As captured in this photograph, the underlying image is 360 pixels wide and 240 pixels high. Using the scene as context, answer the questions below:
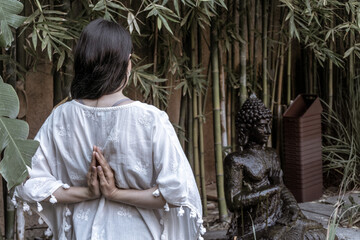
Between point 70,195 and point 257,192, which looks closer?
point 70,195

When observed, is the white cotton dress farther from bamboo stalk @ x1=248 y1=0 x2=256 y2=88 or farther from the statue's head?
bamboo stalk @ x1=248 y1=0 x2=256 y2=88

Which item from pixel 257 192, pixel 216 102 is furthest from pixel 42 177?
pixel 216 102

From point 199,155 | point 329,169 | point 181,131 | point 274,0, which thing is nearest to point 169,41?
point 181,131

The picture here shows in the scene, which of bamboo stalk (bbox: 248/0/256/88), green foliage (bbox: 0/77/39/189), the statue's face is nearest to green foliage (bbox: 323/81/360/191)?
bamboo stalk (bbox: 248/0/256/88)

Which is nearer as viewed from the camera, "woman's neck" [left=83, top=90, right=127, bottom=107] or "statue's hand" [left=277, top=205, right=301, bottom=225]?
"woman's neck" [left=83, top=90, right=127, bottom=107]

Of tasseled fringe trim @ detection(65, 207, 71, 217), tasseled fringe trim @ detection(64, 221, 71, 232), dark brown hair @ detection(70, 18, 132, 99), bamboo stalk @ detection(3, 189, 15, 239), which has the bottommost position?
bamboo stalk @ detection(3, 189, 15, 239)

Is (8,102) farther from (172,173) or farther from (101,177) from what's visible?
(172,173)

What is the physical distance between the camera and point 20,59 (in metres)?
3.34

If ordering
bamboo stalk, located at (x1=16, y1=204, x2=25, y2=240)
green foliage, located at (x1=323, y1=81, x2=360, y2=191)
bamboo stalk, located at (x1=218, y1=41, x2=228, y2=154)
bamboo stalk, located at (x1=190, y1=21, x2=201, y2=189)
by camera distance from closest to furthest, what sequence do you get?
bamboo stalk, located at (x1=16, y1=204, x2=25, y2=240) → bamboo stalk, located at (x1=190, y1=21, x2=201, y2=189) → bamboo stalk, located at (x1=218, y1=41, x2=228, y2=154) → green foliage, located at (x1=323, y1=81, x2=360, y2=191)

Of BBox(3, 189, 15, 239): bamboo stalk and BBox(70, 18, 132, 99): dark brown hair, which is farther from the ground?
BBox(70, 18, 132, 99): dark brown hair

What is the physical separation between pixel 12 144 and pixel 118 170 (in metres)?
0.33

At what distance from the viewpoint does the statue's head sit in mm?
2969

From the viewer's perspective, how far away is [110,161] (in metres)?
1.75

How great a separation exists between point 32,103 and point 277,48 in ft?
7.20
